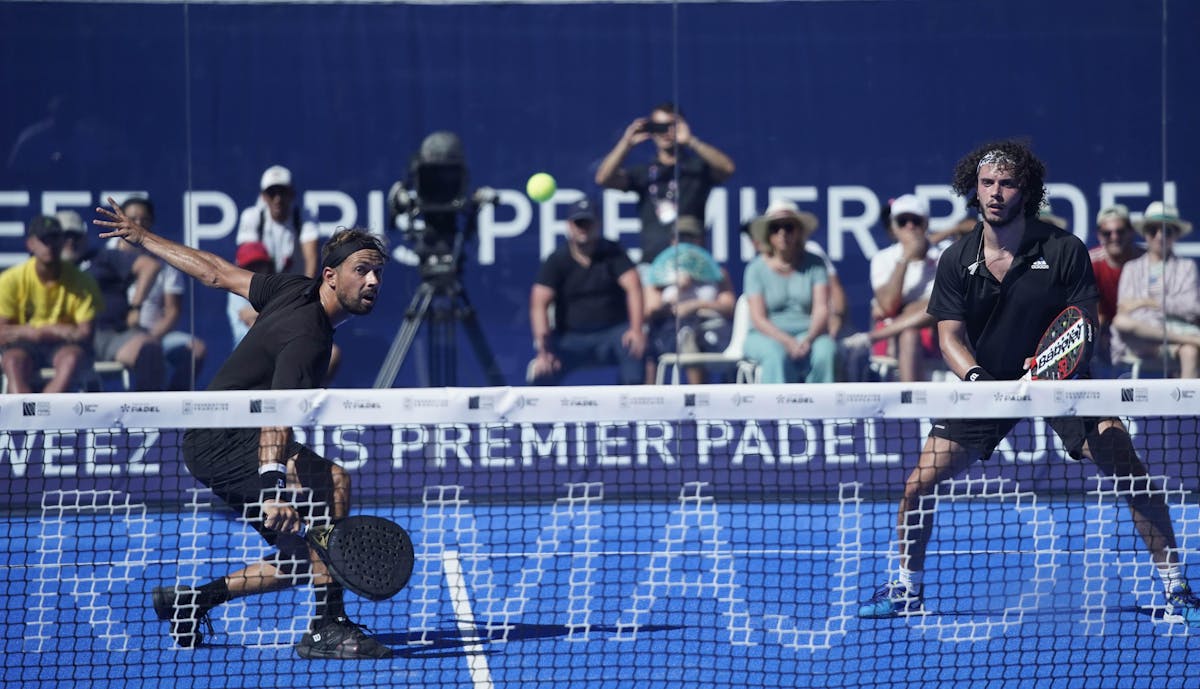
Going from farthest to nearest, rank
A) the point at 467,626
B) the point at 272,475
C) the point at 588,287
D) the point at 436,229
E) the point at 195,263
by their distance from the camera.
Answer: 1. the point at 588,287
2. the point at 436,229
3. the point at 467,626
4. the point at 195,263
5. the point at 272,475

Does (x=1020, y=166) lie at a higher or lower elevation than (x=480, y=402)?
higher

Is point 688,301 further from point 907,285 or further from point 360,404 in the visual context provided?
point 360,404

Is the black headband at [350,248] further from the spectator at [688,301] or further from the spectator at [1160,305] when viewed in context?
the spectator at [1160,305]

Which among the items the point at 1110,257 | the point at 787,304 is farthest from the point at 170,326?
the point at 1110,257

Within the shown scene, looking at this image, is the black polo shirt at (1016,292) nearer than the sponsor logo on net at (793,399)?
No

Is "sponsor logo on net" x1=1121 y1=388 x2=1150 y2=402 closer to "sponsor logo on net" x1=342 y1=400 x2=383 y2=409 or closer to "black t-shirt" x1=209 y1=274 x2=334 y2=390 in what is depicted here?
"sponsor logo on net" x1=342 y1=400 x2=383 y2=409

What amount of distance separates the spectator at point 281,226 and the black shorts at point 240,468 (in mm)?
3384

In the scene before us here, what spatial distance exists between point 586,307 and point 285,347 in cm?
381

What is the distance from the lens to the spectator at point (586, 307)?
8.53 m

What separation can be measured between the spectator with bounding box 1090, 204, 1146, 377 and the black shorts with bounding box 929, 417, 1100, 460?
3.51 meters

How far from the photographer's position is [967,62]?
852 cm

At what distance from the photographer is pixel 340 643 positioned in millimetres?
5090

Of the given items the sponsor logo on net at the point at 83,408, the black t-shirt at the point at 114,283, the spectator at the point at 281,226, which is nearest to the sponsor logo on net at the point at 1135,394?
the sponsor logo on net at the point at 83,408

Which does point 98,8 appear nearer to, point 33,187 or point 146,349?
point 33,187
